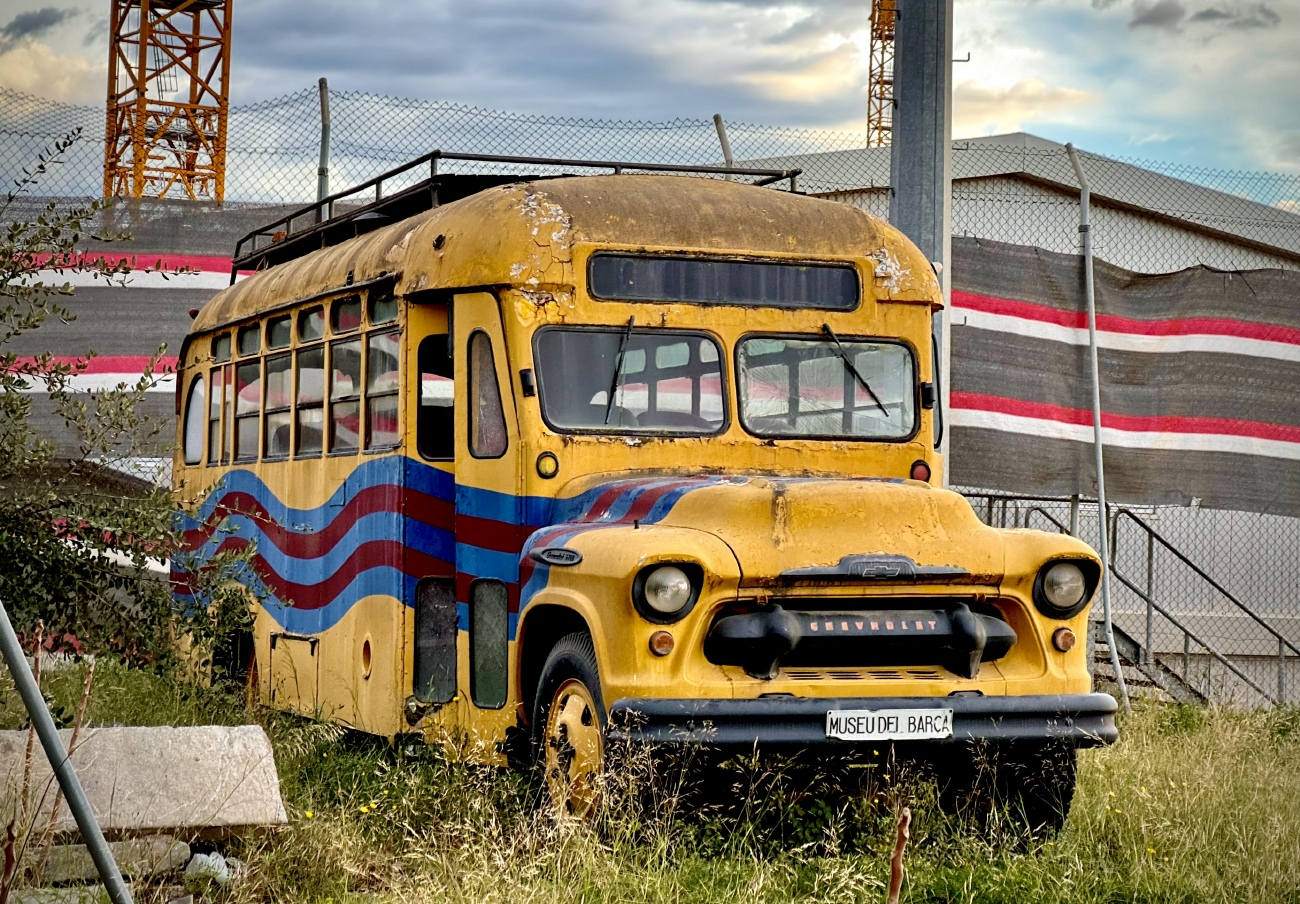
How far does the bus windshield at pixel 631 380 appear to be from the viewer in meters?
7.14

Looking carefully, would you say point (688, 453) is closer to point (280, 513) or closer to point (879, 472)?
Result: point (879, 472)

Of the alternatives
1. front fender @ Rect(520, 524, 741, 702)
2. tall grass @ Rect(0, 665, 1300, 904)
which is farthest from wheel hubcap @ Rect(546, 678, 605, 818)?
front fender @ Rect(520, 524, 741, 702)

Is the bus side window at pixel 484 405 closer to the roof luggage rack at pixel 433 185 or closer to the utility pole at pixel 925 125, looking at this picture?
the roof luggage rack at pixel 433 185

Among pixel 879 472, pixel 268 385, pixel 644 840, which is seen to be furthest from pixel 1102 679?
pixel 644 840

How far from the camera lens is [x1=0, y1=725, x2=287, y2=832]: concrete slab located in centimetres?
558

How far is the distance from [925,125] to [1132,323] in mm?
3091

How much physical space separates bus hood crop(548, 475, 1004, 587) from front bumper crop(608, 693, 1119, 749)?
446mm

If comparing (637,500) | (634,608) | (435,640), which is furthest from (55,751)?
(435,640)

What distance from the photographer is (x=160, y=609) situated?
718 cm

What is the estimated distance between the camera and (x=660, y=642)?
5867 mm

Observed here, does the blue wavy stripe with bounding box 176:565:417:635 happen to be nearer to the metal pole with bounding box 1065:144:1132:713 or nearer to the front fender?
the front fender

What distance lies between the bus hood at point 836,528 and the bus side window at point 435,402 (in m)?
1.62

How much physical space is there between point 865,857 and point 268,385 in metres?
5.26

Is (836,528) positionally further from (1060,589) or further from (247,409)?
(247,409)
